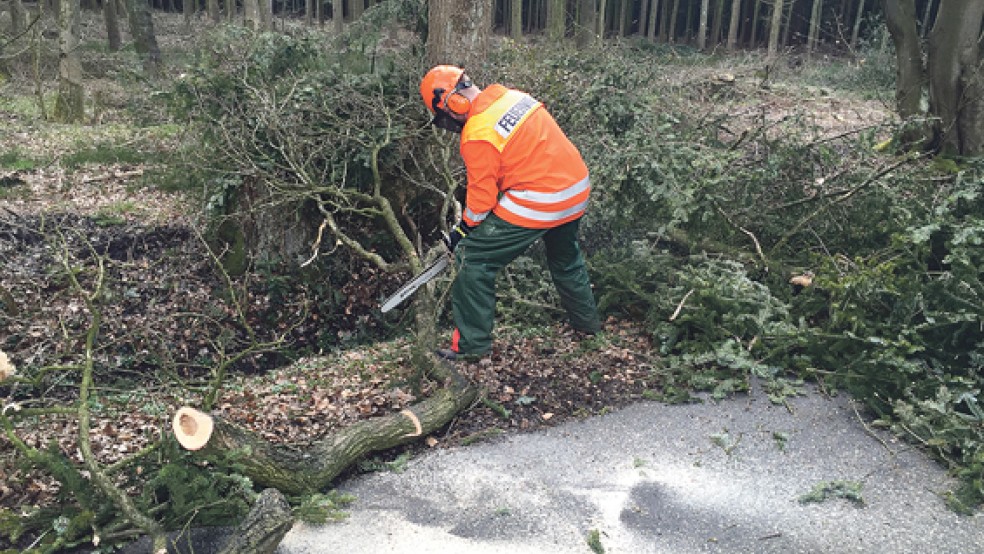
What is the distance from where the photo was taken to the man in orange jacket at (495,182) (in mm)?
4594

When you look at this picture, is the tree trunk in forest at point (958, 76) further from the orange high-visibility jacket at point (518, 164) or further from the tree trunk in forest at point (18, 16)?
the tree trunk in forest at point (18, 16)

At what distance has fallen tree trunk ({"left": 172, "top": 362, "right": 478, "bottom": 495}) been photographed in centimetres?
316

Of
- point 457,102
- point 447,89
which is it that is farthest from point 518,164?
point 447,89

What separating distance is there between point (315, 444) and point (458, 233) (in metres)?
1.77

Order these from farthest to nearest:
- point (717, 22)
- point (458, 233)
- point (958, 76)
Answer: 1. point (717, 22)
2. point (958, 76)
3. point (458, 233)

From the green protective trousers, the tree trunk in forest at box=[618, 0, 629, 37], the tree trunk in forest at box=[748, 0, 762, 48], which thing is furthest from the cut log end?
the tree trunk in forest at box=[748, 0, 762, 48]

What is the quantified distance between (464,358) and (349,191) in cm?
186

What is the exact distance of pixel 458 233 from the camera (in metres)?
4.93

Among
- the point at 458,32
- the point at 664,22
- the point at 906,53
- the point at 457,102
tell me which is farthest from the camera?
the point at 664,22

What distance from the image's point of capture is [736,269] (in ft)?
18.7

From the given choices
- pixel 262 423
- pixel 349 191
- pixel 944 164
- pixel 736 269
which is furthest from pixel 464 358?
pixel 944 164

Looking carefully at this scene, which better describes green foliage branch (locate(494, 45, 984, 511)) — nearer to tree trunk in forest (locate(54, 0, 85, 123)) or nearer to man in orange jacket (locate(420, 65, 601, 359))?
man in orange jacket (locate(420, 65, 601, 359))

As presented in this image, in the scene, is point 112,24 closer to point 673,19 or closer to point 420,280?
point 420,280

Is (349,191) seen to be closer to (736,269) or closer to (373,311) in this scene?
(373,311)
